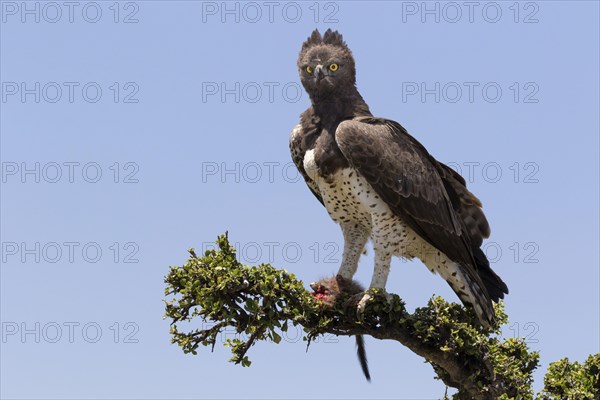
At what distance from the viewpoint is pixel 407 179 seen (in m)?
11.0

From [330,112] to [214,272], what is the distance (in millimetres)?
2697


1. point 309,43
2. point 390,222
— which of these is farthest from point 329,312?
point 309,43

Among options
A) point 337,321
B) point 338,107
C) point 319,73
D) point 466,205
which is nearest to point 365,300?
point 337,321

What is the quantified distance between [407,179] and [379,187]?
0.45m

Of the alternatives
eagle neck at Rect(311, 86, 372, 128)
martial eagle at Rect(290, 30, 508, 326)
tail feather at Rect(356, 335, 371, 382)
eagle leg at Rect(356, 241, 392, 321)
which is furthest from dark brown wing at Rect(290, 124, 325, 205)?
tail feather at Rect(356, 335, 371, 382)

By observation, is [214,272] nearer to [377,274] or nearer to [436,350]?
[377,274]

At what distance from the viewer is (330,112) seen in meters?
11.3

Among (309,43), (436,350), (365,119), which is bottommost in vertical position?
(436,350)

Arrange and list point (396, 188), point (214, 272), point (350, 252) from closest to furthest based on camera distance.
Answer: point (214, 272), point (396, 188), point (350, 252)

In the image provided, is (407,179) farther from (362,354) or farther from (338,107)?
(362,354)

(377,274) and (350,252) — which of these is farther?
(350,252)

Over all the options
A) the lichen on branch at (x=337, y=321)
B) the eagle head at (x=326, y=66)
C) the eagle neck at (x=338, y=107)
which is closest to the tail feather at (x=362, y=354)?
the lichen on branch at (x=337, y=321)

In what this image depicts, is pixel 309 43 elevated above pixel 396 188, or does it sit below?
above

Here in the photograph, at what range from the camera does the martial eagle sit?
10828 mm
